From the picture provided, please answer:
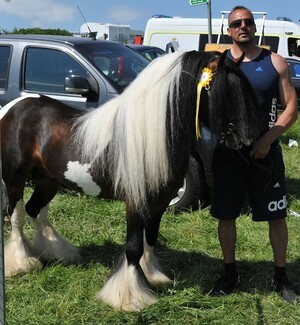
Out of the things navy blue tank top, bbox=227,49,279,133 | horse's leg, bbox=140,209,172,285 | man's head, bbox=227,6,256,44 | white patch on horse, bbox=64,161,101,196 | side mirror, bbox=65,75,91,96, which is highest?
man's head, bbox=227,6,256,44

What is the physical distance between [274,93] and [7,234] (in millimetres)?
2565

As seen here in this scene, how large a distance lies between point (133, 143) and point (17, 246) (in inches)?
59.0

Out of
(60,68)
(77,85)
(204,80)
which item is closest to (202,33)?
(60,68)

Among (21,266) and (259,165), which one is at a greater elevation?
(259,165)

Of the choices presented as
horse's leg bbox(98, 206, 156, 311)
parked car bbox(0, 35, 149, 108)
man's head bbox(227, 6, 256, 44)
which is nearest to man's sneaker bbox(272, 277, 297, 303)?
horse's leg bbox(98, 206, 156, 311)

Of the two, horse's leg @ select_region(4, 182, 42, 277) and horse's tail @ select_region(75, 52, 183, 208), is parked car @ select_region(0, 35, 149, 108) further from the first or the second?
horse's tail @ select_region(75, 52, 183, 208)

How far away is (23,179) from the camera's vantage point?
3.47 m

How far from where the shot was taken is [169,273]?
364 cm

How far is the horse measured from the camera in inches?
106

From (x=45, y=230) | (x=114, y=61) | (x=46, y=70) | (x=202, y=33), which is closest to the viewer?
(x=45, y=230)

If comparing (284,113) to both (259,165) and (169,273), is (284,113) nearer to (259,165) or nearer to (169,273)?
(259,165)

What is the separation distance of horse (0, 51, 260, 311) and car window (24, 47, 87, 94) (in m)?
1.69

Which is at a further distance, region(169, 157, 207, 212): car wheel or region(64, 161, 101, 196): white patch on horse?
region(169, 157, 207, 212): car wheel

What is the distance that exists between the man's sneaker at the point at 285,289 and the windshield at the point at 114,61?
2468mm
